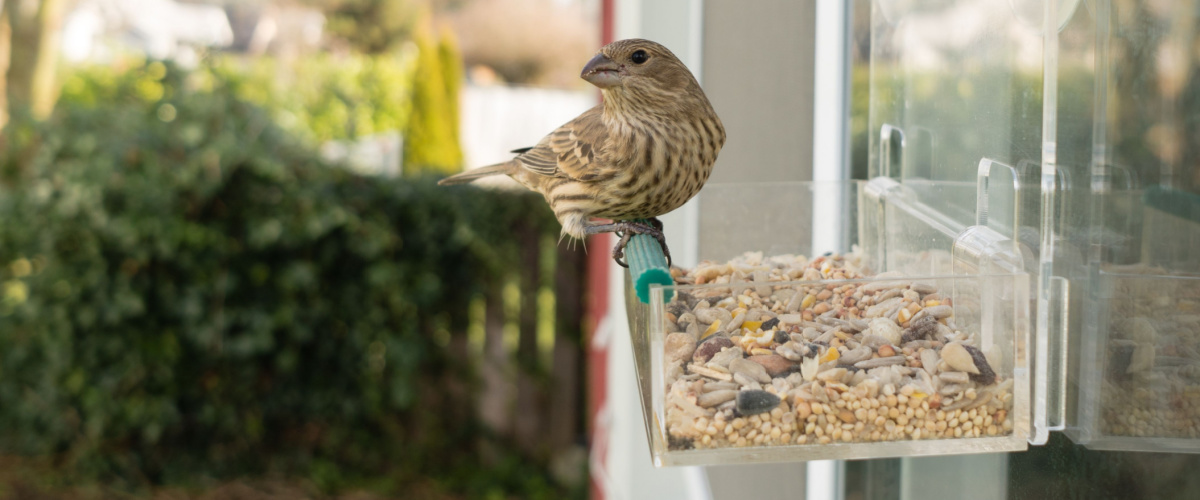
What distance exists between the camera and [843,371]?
1276 millimetres

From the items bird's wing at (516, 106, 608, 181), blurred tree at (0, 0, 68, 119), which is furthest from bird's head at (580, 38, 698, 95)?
blurred tree at (0, 0, 68, 119)

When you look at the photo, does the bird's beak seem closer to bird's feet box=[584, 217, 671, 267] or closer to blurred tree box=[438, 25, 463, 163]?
bird's feet box=[584, 217, 671, 267]

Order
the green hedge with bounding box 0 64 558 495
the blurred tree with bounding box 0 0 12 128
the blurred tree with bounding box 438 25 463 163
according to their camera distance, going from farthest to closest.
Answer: the blurred tree with bounding box 438 25 463 163, the blurred tree with bounding box 0 0 12 128, the green hedge with bounding box 0 64 558 495

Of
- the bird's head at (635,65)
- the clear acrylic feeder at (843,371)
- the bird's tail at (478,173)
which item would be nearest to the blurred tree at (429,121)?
the bird's tail at (478,173)

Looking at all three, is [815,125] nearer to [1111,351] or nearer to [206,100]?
[1111,351]

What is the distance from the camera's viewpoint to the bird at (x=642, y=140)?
1.69m

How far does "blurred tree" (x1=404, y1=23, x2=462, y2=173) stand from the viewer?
8.94 m

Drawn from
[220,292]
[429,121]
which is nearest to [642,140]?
[220,292]

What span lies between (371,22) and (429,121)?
53.6 ft

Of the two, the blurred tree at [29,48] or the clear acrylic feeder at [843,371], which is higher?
the blurred tree at [29,48]

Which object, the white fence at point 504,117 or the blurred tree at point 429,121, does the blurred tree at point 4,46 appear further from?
the white fence at point 504,117

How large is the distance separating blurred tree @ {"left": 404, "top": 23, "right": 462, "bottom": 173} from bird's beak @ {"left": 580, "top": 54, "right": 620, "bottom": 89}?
724 centimetres

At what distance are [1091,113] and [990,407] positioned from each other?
403 millimetres

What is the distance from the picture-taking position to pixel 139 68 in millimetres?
5531
